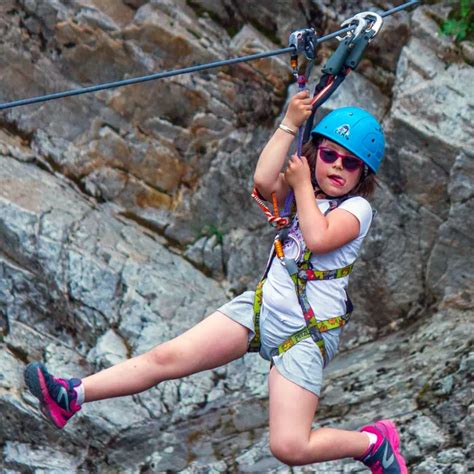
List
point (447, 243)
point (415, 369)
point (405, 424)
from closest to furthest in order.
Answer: point (405, 424) → point (415, 369) → point (447, 243)

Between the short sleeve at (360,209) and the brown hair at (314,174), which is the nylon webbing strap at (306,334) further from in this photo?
the brown hair at (314,174)

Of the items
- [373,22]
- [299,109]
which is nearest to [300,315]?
[299,109]

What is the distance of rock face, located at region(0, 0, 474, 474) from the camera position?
6625mm

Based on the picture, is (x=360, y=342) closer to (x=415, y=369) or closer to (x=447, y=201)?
(x=415, y=369)

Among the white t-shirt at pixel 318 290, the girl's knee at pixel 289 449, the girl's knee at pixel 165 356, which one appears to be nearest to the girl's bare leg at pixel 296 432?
the girl's knee at pixel 289 449

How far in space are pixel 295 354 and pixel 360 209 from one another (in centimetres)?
80

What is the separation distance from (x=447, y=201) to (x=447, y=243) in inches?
12.1

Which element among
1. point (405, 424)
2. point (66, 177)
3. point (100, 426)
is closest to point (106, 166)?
point (66, 177)

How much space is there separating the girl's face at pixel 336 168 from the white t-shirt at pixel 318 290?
7 centimetres

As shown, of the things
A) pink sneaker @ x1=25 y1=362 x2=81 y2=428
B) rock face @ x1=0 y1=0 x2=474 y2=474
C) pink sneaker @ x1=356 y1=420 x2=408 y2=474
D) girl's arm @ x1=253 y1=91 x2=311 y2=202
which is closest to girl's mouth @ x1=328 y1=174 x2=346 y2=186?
girl's arm @ x1=253 y1=91 x2=311 y2=202

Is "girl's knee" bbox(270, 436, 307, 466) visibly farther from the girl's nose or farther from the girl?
the girl's nose

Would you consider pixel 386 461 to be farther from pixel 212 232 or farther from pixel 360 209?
pixel 212 232

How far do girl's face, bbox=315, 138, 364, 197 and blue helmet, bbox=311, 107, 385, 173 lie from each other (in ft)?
0.15

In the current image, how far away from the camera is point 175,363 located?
16.7 ft
